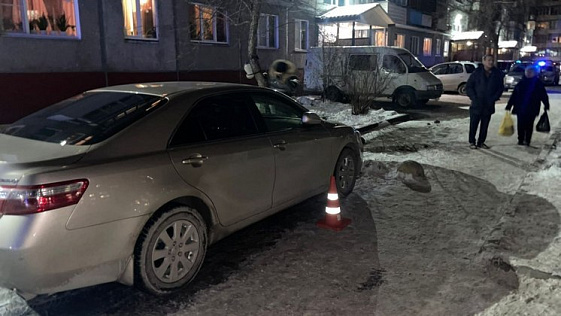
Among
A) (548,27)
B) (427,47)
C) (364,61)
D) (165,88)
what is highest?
(548,27)

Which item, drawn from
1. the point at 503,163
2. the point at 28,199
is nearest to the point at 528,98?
the point at 503,163

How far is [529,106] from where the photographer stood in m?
8.77

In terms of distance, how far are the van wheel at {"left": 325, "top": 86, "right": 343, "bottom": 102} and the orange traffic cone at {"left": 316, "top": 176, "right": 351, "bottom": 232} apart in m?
10.6

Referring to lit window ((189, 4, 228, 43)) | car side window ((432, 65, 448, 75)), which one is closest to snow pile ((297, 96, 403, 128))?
lit window ((189, 4, 228, 43))

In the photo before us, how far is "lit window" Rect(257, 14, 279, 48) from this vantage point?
60.4 ft

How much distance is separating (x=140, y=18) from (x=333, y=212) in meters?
11.1

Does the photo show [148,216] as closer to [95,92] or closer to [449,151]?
[95,92]

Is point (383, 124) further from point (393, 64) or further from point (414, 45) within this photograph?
point (414, 45)

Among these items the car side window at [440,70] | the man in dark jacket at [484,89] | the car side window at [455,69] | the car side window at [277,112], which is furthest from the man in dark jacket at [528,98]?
the car side window at [440,70]

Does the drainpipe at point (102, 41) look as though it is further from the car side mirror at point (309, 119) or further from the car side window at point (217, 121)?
the car side window at point (217, 121)

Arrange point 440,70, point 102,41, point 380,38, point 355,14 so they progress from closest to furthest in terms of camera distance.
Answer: point 102,41, point 355,14, point 440,70, point 380,38

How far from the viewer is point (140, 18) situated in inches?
531

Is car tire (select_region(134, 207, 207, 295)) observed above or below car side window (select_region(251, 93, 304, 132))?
below

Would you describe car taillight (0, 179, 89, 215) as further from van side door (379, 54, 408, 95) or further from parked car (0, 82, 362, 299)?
van side door (379, 54, 408, 95)
